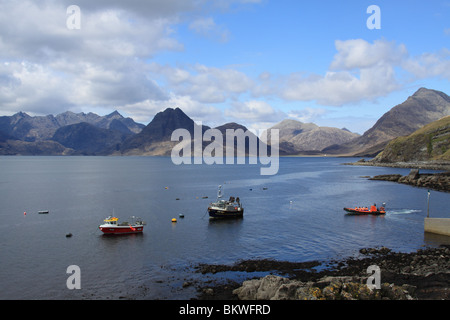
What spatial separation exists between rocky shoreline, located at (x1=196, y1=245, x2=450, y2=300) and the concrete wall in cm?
884

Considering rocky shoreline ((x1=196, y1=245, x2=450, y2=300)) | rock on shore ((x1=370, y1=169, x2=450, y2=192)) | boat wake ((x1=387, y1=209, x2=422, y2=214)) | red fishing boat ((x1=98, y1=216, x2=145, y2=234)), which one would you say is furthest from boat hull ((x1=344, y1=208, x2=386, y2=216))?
rock on shore ((x1=370, y1=169, x2=450, y2=192))

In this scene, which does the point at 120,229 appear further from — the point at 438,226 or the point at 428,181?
the point at 428,181

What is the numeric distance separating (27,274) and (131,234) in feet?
72.4

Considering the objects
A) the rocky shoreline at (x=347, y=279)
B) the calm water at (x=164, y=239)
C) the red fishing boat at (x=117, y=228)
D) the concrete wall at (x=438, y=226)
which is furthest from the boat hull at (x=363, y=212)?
the red fishing boat at (x=117, y=228)

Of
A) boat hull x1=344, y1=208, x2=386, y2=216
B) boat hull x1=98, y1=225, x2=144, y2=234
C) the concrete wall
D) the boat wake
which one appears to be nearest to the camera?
the concrete wall

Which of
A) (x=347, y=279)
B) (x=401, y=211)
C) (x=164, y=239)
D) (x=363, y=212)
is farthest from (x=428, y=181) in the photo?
(x=347, y=279)

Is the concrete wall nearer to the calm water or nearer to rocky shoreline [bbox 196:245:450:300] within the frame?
the calm water

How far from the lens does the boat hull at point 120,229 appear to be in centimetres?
6209

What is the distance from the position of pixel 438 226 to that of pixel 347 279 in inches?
1558

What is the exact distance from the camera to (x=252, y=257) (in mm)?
49312

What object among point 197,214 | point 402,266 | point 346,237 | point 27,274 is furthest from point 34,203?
point 402,266

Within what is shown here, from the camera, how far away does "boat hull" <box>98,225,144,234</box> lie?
6209 cm

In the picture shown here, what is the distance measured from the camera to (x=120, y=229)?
6288 centimetres
